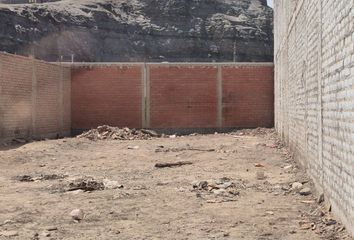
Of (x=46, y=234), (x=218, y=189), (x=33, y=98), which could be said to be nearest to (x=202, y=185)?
(x=218, y=189)

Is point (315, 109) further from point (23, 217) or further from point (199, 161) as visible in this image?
point (199, 161)

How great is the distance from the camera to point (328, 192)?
231 inches

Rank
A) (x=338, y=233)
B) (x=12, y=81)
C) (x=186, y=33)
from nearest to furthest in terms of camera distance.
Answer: (x=338, y=233)
(x=12, y=81)
(x=186, y=33)

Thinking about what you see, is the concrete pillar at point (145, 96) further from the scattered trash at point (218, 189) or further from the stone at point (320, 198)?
the stone at point (320, 198)

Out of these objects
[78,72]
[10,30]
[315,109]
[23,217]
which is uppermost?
[10,30]

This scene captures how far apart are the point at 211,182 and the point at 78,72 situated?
1474 centimetres

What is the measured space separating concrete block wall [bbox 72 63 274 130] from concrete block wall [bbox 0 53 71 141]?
105cm

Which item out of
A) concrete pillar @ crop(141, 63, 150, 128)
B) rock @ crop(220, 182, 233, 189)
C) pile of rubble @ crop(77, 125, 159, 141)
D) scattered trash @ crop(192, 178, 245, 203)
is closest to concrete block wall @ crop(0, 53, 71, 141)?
pile of rubble @ crop(77, 125, 159, 141)

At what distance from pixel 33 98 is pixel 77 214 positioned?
13.1 m

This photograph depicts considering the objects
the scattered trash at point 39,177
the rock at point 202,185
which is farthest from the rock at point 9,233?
the scattered trash at point 39,177

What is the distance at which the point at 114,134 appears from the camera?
63.3 ft

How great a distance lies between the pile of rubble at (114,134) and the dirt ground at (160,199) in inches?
237

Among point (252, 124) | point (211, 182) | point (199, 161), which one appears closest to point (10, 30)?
point (252, 124)

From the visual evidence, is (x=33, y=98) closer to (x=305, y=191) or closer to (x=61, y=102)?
(x=61, y=102)
